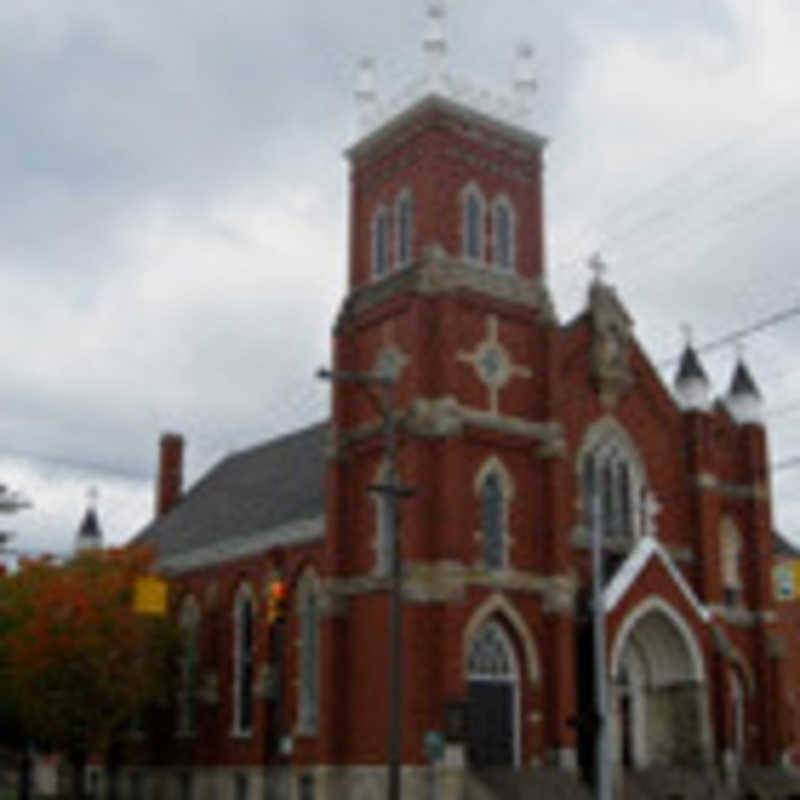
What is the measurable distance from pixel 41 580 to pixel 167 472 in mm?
19889

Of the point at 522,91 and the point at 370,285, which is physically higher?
the point at 522,91

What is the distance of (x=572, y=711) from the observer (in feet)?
124

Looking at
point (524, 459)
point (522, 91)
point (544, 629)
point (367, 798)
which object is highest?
point (522, 91)

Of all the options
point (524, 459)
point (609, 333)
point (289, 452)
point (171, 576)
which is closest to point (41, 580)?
point (171, 576)

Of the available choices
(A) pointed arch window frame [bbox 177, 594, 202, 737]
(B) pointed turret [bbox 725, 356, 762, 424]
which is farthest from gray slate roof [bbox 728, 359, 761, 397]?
(A) pointed arch window frame [bbox 177, 594, 202, 737]

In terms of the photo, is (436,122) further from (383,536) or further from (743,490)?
(743,490)

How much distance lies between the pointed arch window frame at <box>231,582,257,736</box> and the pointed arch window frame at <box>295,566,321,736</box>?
3.90 meters

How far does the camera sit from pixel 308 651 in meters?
42.3

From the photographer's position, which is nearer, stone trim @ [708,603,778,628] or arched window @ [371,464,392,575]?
arched window @ [371,464,392,575]

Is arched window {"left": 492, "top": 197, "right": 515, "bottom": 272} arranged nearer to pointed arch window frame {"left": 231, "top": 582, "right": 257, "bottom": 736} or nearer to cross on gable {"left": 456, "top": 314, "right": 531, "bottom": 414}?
cross on gable {"left": 456, "top": 314, "right": 531, "bottom": 414}

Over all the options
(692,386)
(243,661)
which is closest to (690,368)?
(692,386)

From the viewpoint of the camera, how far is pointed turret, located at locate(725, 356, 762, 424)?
47031mm

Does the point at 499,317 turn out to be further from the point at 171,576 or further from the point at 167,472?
the point at 167,472

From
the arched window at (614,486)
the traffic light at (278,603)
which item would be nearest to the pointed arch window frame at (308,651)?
the arched window at (614,486)
